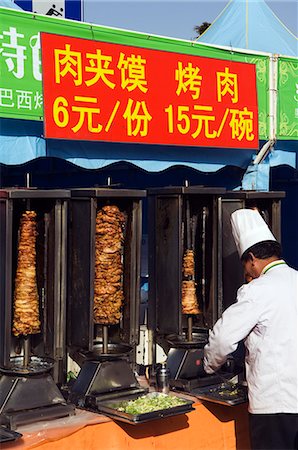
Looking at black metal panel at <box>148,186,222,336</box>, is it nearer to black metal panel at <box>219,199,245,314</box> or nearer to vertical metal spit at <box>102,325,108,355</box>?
black metal panel at <box>219,199,245,314</box>

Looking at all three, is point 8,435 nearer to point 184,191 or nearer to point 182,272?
point 182,272

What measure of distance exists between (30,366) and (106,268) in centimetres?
68

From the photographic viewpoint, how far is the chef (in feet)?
11.0

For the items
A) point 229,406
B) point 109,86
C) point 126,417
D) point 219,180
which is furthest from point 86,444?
point 219,180

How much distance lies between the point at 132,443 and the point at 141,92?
7.45ft

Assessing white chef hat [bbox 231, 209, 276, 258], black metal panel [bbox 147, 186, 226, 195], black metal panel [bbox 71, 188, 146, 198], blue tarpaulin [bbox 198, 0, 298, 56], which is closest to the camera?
white chef hat [bbox 231, 209, 276, 258]

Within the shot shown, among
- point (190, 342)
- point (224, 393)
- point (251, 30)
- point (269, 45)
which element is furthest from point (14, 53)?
point (269, 45)

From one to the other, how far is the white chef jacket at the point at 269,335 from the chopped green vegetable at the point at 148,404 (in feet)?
1.49

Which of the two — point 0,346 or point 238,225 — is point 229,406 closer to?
A: point 238,225

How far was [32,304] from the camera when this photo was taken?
142 inches

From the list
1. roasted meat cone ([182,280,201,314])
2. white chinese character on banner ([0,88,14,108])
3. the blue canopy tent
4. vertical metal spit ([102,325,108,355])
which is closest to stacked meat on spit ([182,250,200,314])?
roasted meat cone ([182,280,201,314])

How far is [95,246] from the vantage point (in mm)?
3855

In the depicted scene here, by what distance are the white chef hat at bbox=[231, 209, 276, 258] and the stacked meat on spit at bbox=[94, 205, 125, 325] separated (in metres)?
0.70

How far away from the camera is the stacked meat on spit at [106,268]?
388cm
